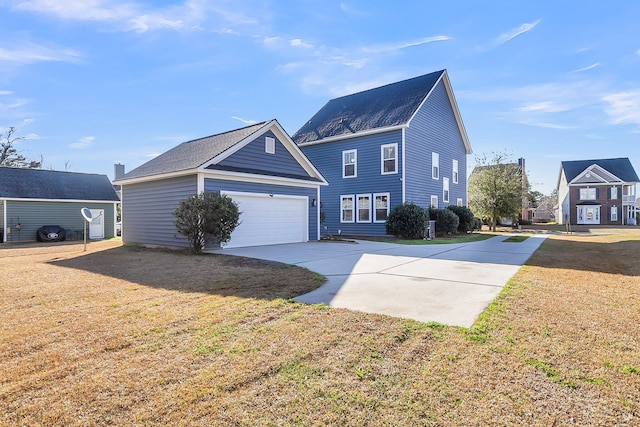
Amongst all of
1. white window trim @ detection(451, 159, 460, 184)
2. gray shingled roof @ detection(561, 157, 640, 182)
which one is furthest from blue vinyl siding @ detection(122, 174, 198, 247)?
gray shingled roof @ detection(561, 157, 640, 182)

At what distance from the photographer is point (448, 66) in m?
20.5

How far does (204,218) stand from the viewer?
11.0 metres

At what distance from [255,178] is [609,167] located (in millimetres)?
50061

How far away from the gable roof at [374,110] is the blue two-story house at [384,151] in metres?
0.06

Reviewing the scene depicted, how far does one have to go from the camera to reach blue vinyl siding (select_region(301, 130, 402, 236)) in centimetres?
1834

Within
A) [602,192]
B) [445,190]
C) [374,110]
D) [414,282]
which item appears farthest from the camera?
[602,192]

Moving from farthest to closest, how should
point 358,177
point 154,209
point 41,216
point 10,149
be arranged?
1. point 10,149
2. point 41,216
3. point 358,177
4. point 154,209

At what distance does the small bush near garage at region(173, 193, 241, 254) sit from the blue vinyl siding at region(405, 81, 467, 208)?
33.8 feet

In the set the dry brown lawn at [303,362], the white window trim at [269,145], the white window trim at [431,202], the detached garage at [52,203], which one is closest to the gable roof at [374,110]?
the white window trim at [431,202]

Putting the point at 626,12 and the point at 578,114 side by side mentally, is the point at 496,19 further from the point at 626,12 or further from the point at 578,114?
the point at 578,114

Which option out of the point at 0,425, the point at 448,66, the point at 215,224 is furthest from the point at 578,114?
the point at 0,425

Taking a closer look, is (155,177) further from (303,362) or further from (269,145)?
(303,362)

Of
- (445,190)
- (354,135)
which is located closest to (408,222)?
(354,135)

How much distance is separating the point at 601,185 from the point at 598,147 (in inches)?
223
